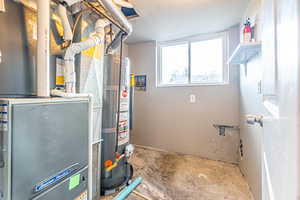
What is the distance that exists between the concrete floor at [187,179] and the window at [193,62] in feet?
4.54

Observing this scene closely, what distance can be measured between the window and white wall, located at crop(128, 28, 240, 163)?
0.49ft

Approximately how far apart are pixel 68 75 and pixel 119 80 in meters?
0.70

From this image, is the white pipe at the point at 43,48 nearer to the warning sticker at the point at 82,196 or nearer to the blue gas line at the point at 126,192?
the warning sticker at the point at 82,196

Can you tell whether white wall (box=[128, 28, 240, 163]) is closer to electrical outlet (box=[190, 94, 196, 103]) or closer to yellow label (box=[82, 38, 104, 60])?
electrical outlet (box=[190, 94, 196, 103])

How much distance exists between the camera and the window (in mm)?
2600

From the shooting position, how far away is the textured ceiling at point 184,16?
1.80m

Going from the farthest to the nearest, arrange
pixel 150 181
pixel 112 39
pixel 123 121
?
pixel 150 181
pixel 123 121
pixel 112 39

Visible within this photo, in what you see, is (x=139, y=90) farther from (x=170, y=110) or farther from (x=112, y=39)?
(x=112, y=39)

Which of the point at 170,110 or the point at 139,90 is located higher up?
the point at 139,90

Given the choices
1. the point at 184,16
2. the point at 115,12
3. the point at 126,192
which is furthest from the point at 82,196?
the point at 184,16

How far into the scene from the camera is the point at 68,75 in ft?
3.44

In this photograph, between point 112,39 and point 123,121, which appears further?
point 123,121

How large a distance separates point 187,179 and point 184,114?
3.75 ft

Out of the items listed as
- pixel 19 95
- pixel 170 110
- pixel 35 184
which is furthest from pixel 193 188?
pixel 19 95
